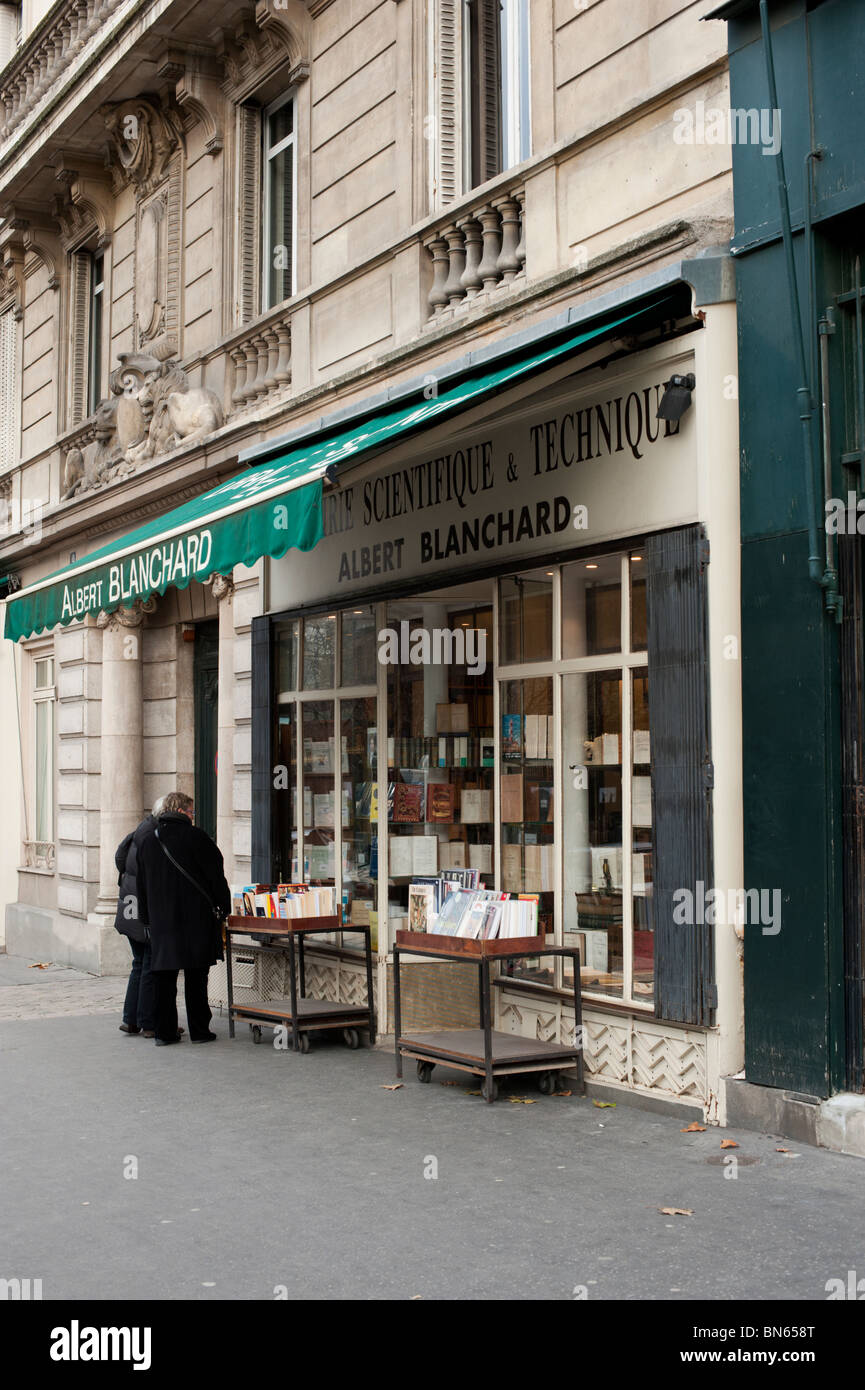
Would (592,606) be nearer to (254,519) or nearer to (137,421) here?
(254,519)

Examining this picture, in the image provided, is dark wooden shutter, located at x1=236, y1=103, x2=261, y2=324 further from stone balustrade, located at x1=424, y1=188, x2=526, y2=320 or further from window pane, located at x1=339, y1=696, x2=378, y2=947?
window pane, located at x1=339, y1=696, x2=378, y2=947

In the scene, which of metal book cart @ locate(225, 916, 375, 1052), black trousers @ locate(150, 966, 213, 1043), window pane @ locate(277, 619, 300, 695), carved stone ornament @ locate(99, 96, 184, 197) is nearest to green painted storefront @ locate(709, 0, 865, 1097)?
metal book cart @ locate(225, 916, 375, 1052)

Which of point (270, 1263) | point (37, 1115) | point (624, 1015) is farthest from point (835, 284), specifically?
point (37, 1115)

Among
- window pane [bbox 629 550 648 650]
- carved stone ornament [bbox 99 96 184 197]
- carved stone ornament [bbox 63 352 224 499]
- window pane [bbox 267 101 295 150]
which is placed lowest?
window pane [bbox 629 550 648 650]

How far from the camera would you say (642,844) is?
770cm

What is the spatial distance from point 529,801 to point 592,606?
1.30 meters

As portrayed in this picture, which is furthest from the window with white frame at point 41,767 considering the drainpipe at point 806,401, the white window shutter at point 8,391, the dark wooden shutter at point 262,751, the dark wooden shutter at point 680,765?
the drainpipe at point 806,401

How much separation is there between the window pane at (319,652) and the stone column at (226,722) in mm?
1356

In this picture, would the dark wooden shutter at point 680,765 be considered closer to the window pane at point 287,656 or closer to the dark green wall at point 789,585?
the dark green wall at point 789,585

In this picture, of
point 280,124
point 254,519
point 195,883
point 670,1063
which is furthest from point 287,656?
point 670,1063

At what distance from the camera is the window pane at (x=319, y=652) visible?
431 inches

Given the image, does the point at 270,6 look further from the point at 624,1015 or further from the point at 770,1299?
the point at 770,1299

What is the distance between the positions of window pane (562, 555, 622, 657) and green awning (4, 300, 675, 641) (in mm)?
1182

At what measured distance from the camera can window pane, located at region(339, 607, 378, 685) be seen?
10383mm
